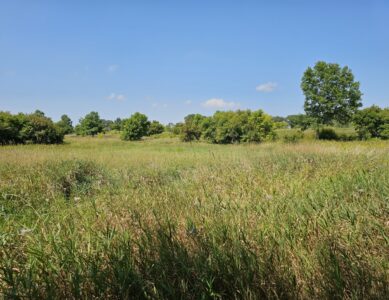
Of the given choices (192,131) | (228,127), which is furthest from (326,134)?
(192,131)

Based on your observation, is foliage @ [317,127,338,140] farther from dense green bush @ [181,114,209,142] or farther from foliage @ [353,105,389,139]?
dense green bush @ [181,114,209,142]

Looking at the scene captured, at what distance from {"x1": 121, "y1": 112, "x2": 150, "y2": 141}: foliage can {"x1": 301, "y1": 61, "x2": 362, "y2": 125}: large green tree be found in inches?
1421

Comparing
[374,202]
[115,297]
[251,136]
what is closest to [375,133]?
[251,136]

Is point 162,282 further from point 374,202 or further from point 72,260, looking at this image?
point 374,202

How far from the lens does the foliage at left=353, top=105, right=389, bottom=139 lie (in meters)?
33.3

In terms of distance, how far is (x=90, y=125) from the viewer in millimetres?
72375

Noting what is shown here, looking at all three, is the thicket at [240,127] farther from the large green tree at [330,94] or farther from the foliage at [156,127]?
the foliage at [156,127]

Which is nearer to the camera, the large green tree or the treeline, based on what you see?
the treeline

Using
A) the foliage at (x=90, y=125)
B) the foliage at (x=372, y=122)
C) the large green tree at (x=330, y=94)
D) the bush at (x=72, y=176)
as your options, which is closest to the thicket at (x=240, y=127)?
the large green tree at (x=330, y=94)

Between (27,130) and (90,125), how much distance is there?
42.9m

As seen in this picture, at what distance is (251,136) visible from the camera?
38750 millimetres

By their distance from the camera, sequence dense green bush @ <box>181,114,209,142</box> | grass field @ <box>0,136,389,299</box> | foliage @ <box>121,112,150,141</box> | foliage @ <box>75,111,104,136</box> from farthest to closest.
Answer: foliage @ <box>75,111,104,136</box>
foliage @ <box>121,112,150,141</box>
dense green bush @ <box>181,114,209,142</box>
grass field @ <box>0,136,389,299</box>

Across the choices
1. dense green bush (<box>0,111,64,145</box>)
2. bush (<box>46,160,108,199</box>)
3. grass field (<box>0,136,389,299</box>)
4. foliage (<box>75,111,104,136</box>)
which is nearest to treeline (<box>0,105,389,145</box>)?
dense green bush (<box>0,111,64,145</box>)

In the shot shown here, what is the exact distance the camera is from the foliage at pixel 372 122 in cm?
3331
